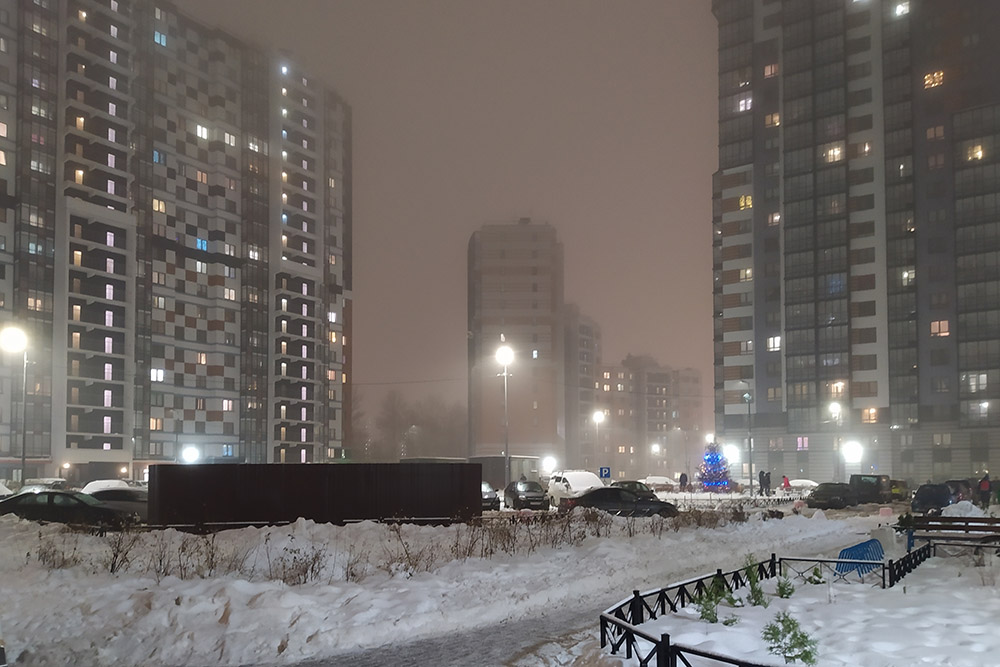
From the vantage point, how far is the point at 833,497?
46375 millimetres

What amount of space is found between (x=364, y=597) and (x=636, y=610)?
4491mm

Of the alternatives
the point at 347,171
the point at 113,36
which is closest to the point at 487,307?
the point at 347,171

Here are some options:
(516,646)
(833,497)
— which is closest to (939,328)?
(833,497)

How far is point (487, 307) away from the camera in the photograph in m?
150

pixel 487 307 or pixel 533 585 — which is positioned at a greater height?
pixel 487 307

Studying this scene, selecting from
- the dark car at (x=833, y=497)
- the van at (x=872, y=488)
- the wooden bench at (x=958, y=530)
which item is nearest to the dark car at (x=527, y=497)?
the dark car at (x=833, y=497)

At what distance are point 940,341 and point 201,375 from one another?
83625mm

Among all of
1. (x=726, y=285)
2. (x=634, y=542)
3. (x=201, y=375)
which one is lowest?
(x=634, y=542)

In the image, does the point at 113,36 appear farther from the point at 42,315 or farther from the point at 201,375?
the point at 201,375

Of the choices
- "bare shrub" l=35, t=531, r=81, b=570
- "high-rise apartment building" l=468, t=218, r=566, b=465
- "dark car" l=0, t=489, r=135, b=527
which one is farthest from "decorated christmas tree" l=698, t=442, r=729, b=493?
"high-rise apartment building" l=468, t=218, r=566, b=465

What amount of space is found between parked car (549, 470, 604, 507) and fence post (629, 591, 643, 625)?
3489 cm

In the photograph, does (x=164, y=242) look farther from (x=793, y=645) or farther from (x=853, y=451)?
(x=793, y=645)

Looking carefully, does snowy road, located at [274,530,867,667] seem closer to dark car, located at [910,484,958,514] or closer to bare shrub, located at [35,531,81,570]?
bare shrub, located at [35,531,81,570]

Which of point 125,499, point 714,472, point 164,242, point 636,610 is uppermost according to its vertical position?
point 164,242
